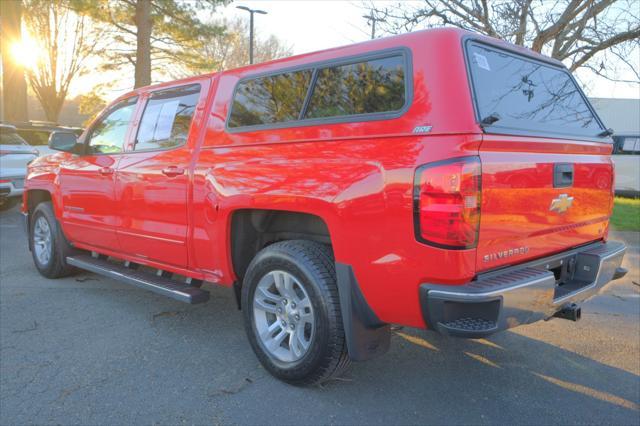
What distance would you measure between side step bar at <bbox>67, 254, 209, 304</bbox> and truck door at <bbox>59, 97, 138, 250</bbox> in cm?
19

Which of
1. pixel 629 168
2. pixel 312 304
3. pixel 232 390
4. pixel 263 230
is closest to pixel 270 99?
pixel 263 230

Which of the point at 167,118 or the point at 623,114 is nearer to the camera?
the point at 167,118

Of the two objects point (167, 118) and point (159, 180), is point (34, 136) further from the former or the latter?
point (159, 180)

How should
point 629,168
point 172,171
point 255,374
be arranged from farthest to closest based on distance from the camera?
point 629,168
point 172,171
point 255,374

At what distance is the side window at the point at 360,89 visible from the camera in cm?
272

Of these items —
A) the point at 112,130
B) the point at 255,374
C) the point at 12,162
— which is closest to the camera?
the point at 255,374

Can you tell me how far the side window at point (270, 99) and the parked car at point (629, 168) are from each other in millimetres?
16805

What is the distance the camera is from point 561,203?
2943 mm

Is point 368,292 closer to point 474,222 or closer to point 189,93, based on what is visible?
point 474,222

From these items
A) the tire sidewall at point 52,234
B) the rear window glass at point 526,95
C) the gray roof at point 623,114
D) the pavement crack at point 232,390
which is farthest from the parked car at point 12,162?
the gray roof at point 623,114

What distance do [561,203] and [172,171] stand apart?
266 cm

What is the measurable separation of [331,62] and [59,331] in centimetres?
296

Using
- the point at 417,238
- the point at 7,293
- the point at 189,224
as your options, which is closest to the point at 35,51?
the point at 7,293

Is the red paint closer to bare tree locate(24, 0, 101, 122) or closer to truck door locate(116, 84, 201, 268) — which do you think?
truck door locate(116, 84, 201, 268)
